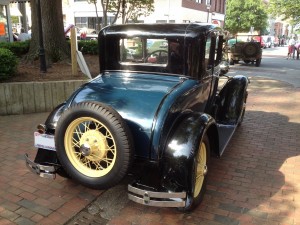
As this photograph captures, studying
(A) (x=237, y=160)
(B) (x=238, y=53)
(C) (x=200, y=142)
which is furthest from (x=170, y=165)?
(B) (x=238, y=53)

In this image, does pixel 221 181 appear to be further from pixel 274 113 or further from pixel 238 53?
pixel 238 53

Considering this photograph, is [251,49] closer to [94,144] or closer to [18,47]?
[18,47]

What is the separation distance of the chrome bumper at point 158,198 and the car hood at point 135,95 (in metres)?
0.39

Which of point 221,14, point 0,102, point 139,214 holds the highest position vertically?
point 221,14

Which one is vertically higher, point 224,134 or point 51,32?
point 51,32

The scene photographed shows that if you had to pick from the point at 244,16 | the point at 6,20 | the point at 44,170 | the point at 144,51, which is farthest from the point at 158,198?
the point at 244,16

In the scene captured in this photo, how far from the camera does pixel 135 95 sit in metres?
3.34

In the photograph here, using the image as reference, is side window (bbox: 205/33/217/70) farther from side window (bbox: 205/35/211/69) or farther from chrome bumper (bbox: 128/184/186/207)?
chrome bumper (bbox: 128/184/186/207)

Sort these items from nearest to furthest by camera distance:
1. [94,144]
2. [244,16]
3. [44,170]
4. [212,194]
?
[94,144] → [44,170] → [212,194] → [244,16]

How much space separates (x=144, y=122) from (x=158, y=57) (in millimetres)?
1199

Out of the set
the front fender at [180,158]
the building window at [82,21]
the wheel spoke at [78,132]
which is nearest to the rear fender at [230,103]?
Result: the front fender at [180,158]

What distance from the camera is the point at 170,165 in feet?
9.61

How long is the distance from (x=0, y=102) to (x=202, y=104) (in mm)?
4337

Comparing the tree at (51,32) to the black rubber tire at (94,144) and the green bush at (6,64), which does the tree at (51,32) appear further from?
the black rubber tire at (94,144)
